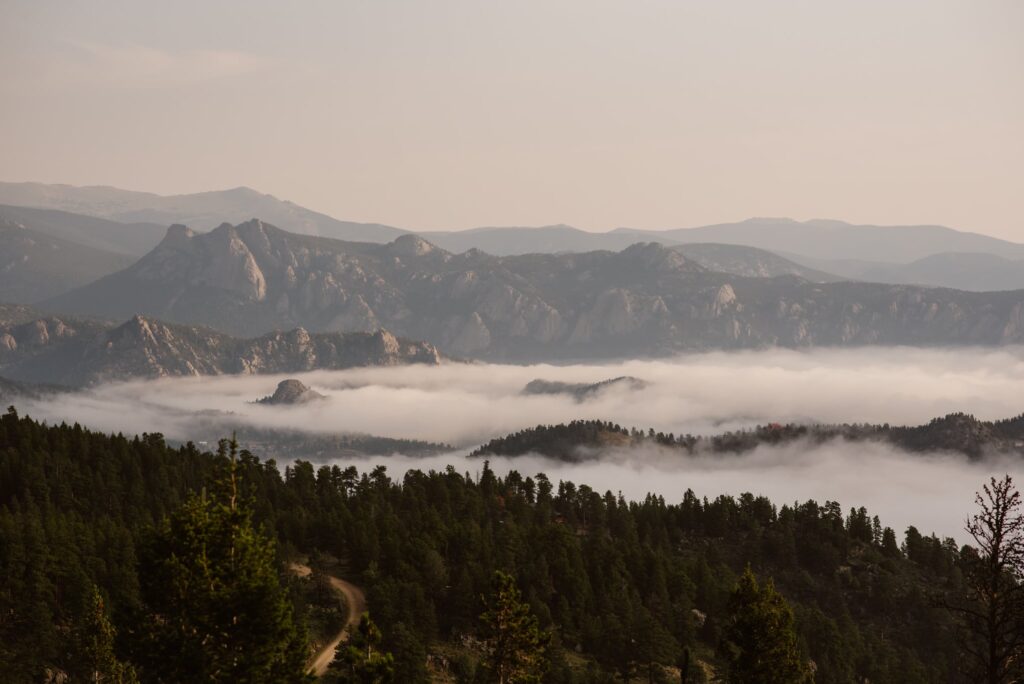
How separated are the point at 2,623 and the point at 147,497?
2678 inches

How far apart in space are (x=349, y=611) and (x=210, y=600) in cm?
8264

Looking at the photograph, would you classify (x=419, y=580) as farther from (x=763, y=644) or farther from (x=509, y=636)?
(x=763, y=644)

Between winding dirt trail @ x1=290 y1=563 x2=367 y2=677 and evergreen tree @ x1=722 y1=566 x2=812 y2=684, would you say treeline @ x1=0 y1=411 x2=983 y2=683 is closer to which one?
evergreen tree @ x1=722 y1=566 x2=812 y2=684

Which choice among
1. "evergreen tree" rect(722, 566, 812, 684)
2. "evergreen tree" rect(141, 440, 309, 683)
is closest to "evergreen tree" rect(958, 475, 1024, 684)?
"evergreen tree" rect(722, 566, 812, 684)

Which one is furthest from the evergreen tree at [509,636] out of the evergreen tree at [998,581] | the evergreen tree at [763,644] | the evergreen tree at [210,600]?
the evergreen tree at [998,581]

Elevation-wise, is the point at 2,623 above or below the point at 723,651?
below

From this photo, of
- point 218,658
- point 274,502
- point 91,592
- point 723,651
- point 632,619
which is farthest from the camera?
point 274,502

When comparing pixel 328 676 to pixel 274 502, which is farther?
pixel 274 502

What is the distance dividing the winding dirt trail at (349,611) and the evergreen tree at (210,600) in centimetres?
4955

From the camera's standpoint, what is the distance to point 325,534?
166 m

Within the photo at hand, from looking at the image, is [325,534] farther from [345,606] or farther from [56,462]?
[56,462]

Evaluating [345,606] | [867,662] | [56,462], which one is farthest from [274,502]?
[867,662]

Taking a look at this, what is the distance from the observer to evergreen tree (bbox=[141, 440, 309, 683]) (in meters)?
52.8

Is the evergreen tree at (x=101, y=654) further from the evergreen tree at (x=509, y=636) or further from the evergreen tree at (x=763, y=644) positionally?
the evergreen tree at (x=763, y=644)
